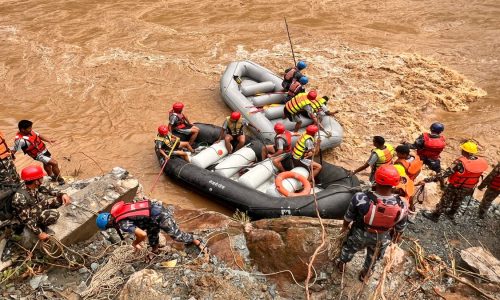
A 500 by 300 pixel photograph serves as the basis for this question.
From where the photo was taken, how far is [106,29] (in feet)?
39.7

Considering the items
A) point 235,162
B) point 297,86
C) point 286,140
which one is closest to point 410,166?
point 286,140

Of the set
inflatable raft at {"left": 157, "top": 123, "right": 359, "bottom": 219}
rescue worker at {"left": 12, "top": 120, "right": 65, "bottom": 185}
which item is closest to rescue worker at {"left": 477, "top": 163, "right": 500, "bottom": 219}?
inflatable raft at {"left": 157, "top": 123, "right": 359, "bottom": 219}

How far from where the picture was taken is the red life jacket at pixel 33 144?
5.32 meters

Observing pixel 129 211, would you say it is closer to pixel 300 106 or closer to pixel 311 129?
pixel 311 129

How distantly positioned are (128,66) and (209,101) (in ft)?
8.92

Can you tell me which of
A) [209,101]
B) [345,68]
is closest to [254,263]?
[209,101]

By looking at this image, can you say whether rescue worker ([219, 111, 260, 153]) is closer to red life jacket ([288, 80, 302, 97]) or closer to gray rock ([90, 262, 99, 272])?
red life jacket ([288, 80, 302, 97])

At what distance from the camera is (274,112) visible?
24.8ft

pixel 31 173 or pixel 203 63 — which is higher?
pixel 31 173

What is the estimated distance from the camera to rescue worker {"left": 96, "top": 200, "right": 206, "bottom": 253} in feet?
11.8

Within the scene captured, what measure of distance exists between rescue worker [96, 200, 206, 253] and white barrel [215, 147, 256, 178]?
2.15 m

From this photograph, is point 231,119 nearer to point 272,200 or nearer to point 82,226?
point 272,200

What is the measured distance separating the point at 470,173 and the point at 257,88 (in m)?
4.53

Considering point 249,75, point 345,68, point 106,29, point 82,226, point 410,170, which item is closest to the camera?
point 82,226
